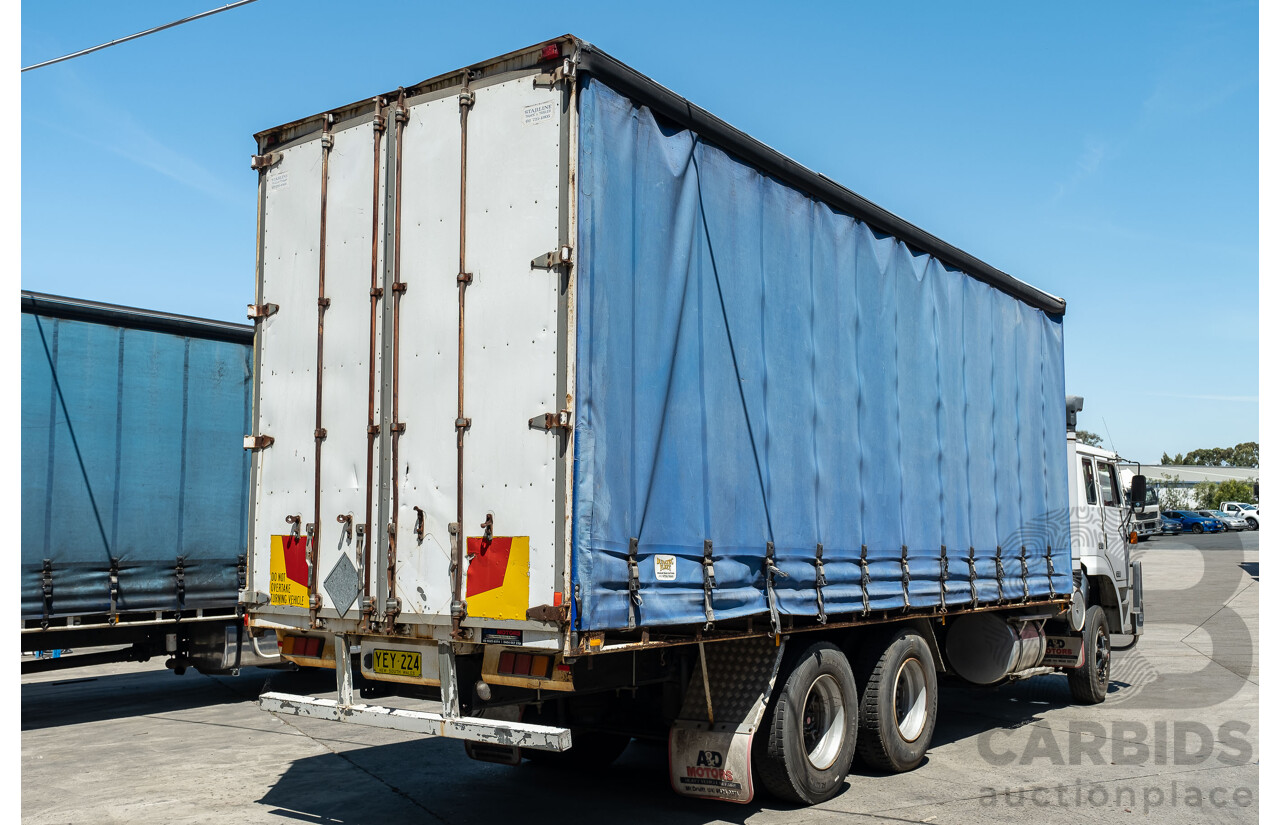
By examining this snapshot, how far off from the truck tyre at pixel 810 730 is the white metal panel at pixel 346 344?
288cm

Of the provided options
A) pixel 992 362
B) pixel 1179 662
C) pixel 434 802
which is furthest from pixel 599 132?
pixel 1179 662

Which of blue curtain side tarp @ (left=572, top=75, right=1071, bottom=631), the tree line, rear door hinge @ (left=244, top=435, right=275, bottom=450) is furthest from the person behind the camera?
the tree line

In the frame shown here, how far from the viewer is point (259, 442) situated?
695 centimetres

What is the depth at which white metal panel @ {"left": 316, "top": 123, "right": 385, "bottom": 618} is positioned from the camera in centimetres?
634

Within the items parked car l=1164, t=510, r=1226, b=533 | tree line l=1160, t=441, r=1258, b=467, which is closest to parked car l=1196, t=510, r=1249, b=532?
parked car l=1164, t=510, r=1226, b=533

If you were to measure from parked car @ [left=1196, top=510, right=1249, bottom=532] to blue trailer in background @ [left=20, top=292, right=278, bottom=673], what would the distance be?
60182 mm

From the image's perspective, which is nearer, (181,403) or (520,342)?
(520,342)

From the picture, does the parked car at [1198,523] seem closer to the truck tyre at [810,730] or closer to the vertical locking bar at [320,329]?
the truck tyre at [810,730]

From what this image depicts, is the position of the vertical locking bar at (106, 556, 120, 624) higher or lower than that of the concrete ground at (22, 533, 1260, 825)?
higher

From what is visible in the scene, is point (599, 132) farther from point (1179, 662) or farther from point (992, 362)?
point (1179, 662)

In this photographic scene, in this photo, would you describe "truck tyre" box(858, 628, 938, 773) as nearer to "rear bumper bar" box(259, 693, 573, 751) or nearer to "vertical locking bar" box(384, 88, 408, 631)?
"rear bumper bar" box(259, 693, 573, 751)

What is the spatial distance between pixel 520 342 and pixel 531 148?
1.07 meters

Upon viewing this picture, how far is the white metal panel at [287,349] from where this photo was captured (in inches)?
264

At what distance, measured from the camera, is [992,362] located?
400 inches
